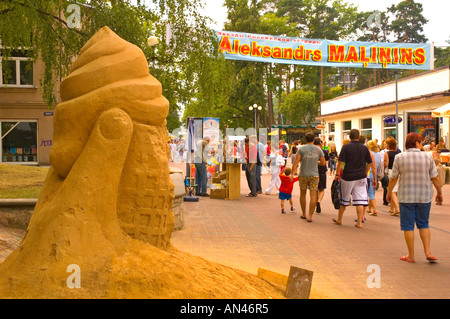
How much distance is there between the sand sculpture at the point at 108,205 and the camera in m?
3.46

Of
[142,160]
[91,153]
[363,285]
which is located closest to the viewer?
[91,153]

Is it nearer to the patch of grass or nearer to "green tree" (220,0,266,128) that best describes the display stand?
the patch of grass

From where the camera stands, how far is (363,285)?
5215mm

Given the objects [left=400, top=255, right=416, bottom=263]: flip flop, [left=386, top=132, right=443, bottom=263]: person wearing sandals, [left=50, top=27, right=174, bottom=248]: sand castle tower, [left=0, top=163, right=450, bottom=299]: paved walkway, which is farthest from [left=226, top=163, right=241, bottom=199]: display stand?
[left=50, top=27, right=174, bottom=248]: sand castle tower

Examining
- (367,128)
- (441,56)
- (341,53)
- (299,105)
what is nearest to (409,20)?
(441,56)

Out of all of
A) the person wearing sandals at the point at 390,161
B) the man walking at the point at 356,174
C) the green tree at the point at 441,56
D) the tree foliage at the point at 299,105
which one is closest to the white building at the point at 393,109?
the tree foliage at the point at 299,105

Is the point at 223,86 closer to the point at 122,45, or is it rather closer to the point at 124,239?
the point at 122,45

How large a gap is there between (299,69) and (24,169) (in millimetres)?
36359

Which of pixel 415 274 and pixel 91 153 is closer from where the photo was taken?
pixel 91 153

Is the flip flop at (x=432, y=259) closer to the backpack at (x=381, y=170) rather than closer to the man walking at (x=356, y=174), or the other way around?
the man walking at (x=356, y=174)

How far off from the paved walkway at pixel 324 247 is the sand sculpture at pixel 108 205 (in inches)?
63.2

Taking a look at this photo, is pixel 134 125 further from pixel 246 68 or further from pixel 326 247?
pixel 246 68

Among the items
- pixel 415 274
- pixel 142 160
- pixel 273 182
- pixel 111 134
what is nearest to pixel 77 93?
pixel 111 134

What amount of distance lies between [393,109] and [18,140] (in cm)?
2073
